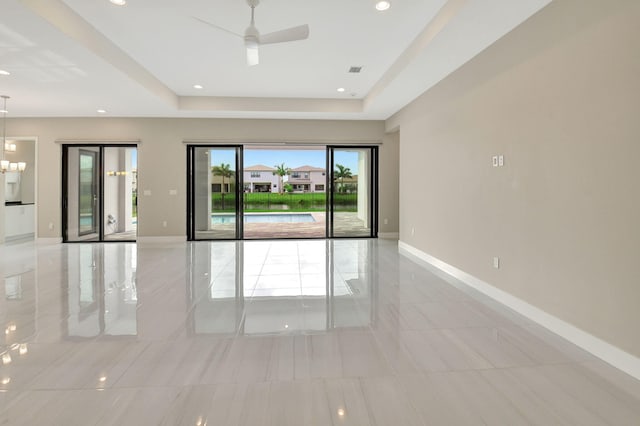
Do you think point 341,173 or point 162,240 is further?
point 341,173

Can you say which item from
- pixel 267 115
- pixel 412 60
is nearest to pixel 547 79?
pixel 412 60

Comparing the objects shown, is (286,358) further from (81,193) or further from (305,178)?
(305,178)

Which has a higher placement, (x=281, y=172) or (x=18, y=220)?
(x=281, y=172)

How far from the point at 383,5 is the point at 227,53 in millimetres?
2435

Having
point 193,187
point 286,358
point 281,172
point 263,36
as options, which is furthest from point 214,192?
point 286,358

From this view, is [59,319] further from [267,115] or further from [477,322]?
[267,115]

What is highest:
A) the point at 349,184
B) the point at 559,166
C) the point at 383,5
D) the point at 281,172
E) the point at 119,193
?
the point at 383,5

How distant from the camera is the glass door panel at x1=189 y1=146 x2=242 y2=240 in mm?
9289

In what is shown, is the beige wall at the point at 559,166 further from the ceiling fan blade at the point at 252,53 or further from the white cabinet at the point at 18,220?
the white cabinet at the point at 18,220

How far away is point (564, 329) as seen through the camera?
3129mm

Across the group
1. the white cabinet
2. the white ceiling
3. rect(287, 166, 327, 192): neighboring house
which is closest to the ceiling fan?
the white ceiling

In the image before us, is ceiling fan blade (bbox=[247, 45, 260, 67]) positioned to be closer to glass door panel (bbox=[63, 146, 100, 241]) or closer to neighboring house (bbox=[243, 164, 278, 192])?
glass door panel (bbox=[63, 146, 100, 241])

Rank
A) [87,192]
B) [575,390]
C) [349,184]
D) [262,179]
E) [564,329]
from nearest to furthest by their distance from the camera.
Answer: [575,390] → [564,329] → [87,192] → [349,184] → [262,179]

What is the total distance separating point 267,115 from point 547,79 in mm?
6138
